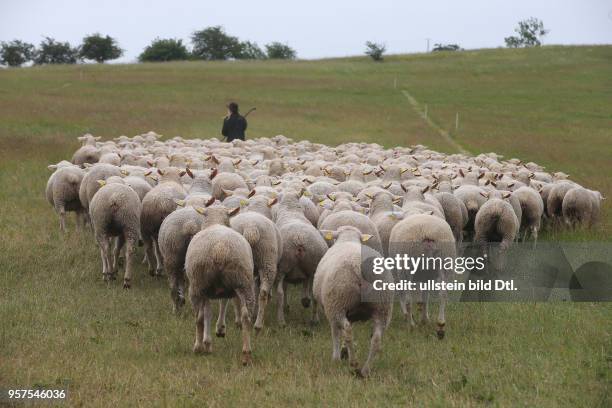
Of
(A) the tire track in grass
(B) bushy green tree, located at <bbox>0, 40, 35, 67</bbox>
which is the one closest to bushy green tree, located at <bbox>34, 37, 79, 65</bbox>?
(B) bushy green tree, located at <bbox>0, 40, 35, 67</bbox>

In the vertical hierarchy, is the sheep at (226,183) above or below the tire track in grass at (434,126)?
above

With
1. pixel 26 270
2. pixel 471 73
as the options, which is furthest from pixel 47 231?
pixel 471 73

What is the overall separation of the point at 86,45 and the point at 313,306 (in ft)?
305

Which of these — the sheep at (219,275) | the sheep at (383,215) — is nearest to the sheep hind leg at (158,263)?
the sheep at (383,215)

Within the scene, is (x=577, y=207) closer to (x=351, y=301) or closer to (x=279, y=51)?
(x=351, y=301)

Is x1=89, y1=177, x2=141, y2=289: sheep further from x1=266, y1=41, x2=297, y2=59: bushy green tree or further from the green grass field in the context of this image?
x1=266, y1=41, x2=297, y2=59: bushy green tree

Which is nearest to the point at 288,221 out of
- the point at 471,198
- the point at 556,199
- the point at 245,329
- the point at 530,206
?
the point at 245,329

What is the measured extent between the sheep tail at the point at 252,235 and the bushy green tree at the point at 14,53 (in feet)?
336

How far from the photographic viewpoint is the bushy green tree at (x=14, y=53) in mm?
104688

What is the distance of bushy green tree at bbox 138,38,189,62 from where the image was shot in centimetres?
9825

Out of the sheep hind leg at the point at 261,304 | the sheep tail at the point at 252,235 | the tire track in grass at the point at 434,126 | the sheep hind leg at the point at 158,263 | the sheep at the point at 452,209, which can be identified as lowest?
the tire track in grass at the point at 434,126

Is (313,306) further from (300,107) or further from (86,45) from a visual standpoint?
(86,45)

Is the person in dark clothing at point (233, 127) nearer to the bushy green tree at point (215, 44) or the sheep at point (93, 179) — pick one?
the sheep at point (93, 179)

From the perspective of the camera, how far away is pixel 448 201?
45.9 ft
